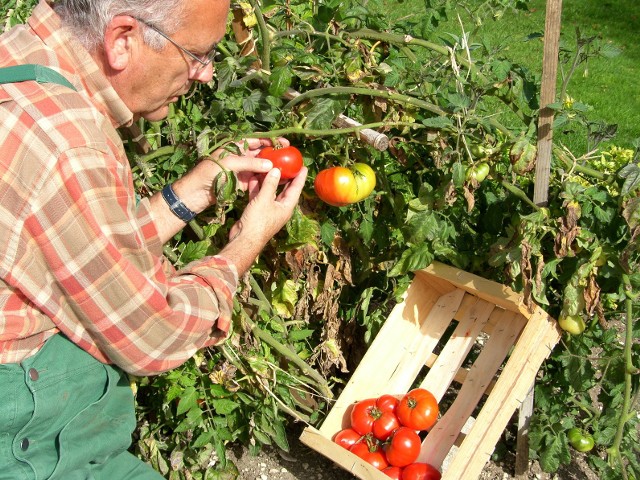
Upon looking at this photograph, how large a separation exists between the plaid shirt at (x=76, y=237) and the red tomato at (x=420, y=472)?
99 cm

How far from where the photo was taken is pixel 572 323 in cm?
223

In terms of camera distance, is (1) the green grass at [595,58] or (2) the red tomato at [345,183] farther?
(1) the green grass at [595,58]

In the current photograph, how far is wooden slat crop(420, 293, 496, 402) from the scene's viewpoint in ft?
8.59

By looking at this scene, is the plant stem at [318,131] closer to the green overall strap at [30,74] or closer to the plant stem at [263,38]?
the plant stem at [263,38]

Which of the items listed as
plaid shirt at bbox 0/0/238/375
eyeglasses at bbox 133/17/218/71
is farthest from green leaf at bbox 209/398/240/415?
eyeglasses at bbox 133/17/218/71

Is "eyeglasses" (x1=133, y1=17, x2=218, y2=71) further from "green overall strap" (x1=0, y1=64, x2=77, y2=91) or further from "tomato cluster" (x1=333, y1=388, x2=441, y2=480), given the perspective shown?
"tomato cluster" (x1=333, y1=388, x2=441, y2=480)

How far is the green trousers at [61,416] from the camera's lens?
1.75 m

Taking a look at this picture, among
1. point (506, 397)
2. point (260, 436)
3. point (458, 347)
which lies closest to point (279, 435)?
point (260, 436)

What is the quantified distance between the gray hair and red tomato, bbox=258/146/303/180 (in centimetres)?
50

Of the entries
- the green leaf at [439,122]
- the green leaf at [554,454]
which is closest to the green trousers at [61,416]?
the green leaf at [439,122]

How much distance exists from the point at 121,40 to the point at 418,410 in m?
1.52

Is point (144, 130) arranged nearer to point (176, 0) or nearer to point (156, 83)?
point (156, 83)

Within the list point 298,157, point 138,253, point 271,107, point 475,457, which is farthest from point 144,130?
point 475,457

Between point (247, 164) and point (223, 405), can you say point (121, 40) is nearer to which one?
point (247, 164)
